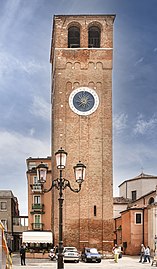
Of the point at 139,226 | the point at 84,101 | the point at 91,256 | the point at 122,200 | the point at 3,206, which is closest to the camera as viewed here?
the point at 91,256

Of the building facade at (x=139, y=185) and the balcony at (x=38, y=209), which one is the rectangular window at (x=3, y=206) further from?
the building facade at (x=139, y=185)

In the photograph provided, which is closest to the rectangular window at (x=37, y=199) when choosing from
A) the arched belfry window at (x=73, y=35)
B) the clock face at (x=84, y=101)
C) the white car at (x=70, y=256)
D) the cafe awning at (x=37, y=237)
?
the cafe awning at (x=37, y=237)

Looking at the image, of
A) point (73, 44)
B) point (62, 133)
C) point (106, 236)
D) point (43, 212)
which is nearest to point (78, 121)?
point (62, 133)

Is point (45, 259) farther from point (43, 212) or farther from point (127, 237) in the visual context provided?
point (43, 212)

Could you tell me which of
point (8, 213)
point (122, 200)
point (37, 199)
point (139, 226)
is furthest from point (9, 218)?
point (139, 226)

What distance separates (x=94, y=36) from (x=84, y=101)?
6.95 meters

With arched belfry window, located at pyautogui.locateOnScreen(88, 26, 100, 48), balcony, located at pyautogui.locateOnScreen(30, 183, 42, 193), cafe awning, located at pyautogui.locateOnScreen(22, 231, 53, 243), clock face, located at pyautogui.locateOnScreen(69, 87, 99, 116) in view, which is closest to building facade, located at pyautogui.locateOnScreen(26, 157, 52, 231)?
balcony, located at pyautogui.locateOnScreen(30, 183, 42, 193)

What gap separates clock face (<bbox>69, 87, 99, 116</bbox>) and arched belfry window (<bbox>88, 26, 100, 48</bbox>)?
4.84 meters

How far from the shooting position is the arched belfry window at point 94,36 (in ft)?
170

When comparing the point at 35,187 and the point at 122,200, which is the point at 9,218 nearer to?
the point at 35,187

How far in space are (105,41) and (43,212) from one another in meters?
24.5

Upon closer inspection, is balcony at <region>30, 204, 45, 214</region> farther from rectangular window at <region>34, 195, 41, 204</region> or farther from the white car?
the white car

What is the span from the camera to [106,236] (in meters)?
48.8

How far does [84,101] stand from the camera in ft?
165
